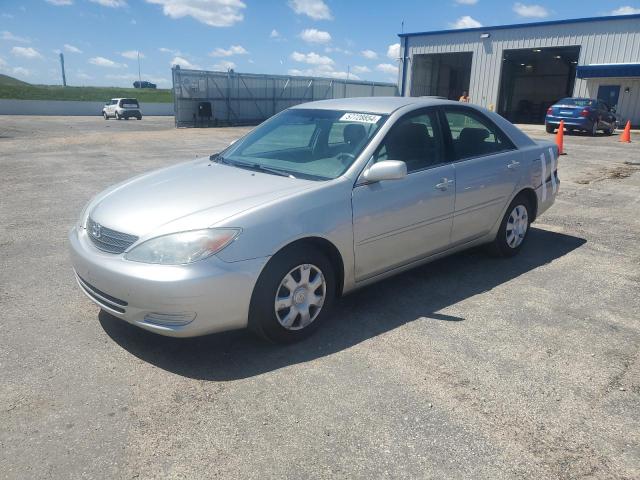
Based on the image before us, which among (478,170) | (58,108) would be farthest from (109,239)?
(58,108)

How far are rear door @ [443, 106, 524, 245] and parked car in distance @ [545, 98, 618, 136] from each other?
18388mm

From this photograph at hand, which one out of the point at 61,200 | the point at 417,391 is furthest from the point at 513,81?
the point at 417,391

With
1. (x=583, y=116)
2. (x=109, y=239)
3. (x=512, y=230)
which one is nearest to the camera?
(x=109, y=239)

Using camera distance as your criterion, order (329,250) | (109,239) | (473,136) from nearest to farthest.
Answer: (109,239) → (329,250) → (473,136)

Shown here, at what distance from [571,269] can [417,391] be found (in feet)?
9.46

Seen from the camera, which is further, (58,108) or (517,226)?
(58,108)

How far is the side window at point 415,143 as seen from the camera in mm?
3957

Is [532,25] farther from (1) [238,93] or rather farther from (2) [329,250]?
(2) [329,250]

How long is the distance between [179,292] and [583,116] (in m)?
21.8

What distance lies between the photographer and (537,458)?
243cm

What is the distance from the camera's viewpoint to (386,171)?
358 centimetres

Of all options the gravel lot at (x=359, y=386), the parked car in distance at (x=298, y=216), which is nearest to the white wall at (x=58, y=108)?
the gravel lot at (x=359, y=386)

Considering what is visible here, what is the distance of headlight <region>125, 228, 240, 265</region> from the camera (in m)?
2.97

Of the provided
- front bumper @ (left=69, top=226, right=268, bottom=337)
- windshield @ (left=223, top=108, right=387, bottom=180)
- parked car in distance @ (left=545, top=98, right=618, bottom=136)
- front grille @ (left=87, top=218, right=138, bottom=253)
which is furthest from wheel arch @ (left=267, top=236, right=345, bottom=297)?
parked car in distance @ (left=545, top=98, right=618, bottom=136)
